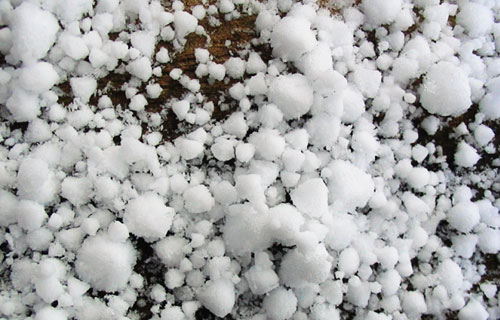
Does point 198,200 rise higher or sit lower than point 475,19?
lower

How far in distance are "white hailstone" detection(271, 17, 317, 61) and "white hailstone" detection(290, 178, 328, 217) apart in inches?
6.0

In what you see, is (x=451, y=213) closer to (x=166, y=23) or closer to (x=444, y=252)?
(x=444, y=252)

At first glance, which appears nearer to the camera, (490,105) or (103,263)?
(103,263)

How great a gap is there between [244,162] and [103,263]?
19 cm

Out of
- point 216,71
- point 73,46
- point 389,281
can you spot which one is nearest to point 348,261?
point 389,281

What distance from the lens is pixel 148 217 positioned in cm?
63

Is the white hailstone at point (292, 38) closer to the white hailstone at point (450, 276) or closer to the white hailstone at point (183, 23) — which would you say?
the white hailstone at point (183, 23)

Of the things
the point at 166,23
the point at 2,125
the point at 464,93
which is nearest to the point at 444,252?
the point at 464,93

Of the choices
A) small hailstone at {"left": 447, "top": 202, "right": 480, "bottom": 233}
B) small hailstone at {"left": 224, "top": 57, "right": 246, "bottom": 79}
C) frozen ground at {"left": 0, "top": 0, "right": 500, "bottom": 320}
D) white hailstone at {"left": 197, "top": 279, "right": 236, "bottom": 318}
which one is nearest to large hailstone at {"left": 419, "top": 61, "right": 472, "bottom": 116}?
frozen ground at {"left": 0, "top": 0, "right": 500, "bottom": 320}

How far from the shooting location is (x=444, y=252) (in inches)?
28.1

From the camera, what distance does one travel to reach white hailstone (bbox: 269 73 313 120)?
25.9 inches

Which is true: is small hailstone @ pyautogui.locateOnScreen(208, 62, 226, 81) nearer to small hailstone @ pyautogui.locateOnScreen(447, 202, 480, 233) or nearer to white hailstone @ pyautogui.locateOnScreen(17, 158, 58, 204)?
white hailstone @ pyautogui.locateOnScreen(17, 158, 58, 204)

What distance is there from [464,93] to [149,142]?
386 millimetres

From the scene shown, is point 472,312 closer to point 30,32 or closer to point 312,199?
point 312,199
